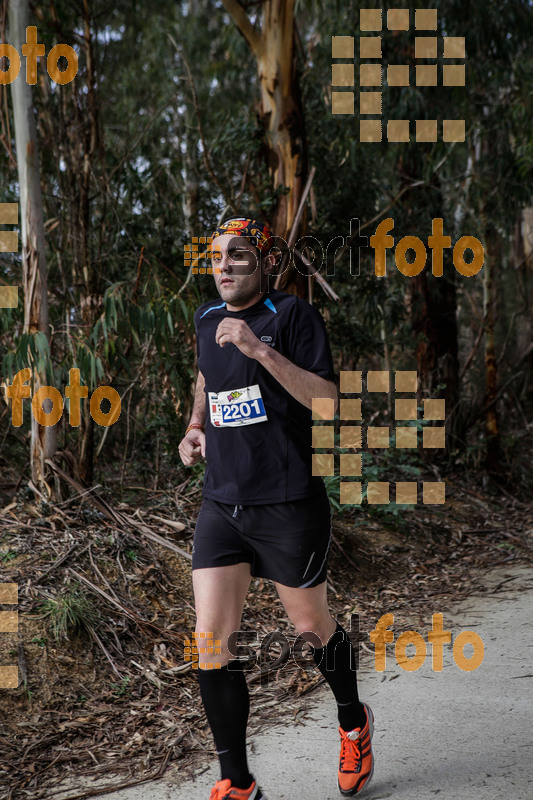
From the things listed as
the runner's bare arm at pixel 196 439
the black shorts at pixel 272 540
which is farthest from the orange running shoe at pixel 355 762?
the runner's bare arm at pixel 196 439

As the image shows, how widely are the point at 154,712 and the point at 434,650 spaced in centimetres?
162

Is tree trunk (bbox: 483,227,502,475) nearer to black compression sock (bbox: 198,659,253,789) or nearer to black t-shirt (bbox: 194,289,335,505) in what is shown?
black t-shirt (bbox: 194,289,335,505)

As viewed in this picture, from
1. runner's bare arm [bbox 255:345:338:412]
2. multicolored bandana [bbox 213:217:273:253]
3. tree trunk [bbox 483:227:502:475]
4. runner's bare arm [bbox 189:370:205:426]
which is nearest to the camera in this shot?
runner's bare arm [bbox 255:345:338:412]

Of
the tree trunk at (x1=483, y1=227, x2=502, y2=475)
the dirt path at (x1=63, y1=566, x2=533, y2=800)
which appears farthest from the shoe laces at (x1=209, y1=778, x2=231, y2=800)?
the tree trunk at (x1=483, y1=227, x2=502, y2=475)

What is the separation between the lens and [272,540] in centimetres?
281

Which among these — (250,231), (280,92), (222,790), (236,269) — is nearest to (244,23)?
(280,92)

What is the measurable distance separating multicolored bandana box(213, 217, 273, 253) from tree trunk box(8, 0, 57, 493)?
8.97 ft

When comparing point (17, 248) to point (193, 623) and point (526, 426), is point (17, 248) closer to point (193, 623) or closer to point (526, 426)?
point (193, 623)

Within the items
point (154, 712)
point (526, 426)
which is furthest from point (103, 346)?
point (526, 426)

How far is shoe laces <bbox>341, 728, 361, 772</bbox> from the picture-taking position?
290 cm

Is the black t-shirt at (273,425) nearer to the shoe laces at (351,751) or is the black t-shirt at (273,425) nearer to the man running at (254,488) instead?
the man running at (254,488)

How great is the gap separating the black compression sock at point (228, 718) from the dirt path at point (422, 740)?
369mm

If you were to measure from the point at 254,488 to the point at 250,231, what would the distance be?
908mm

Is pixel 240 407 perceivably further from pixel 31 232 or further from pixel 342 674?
pixel 31 232
